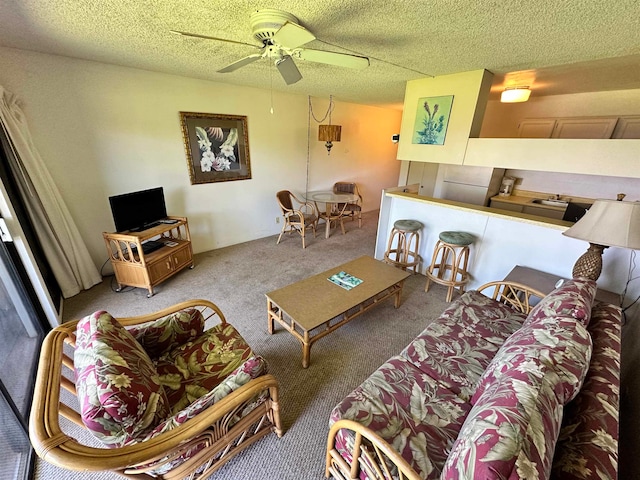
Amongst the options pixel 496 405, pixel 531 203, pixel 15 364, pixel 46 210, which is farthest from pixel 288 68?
pixel 531 203

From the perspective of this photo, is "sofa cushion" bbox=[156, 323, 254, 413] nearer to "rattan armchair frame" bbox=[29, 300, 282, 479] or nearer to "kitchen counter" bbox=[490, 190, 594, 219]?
"rattan armchair frame" bbox=[29, 300, 282, 479]

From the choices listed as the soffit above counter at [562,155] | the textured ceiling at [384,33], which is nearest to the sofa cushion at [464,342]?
the soffit above counter at [562,155]

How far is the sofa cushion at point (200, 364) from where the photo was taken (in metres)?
1.34

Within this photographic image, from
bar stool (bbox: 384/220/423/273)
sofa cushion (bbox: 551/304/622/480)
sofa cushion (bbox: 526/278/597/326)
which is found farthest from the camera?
bar stool (bbox: 384/220/423/273)

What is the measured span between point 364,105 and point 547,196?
351 cm

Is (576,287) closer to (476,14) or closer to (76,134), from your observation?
(476,14)

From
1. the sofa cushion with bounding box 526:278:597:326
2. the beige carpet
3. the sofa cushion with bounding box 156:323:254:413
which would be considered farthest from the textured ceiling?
the beige carpet

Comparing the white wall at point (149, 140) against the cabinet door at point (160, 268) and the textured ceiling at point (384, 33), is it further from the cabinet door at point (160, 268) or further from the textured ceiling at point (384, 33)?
the cabinet door at point (160, 268)

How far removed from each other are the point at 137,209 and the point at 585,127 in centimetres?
570

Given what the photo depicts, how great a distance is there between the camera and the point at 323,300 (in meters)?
2.06

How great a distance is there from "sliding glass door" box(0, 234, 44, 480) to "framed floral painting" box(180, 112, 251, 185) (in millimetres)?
2038

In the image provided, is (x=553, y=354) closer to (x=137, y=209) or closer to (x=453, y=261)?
(x=453, y=261)

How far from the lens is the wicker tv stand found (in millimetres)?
2604

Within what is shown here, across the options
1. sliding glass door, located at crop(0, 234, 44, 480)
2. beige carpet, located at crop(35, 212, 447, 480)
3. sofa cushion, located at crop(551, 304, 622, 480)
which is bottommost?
beige carpet, located at crop(35, 212, 447, 480)
